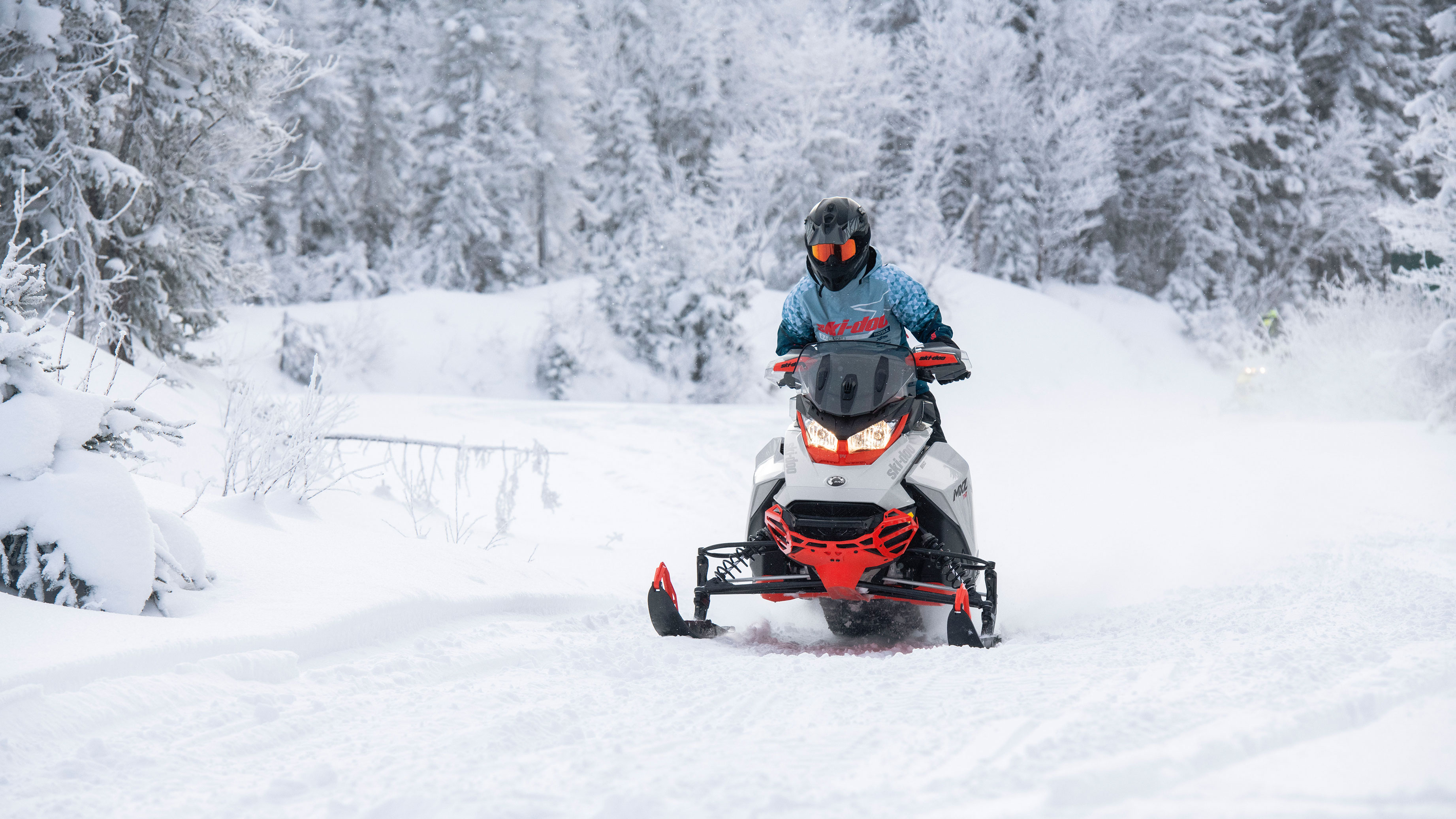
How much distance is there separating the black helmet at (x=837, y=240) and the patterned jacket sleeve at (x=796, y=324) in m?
0.18

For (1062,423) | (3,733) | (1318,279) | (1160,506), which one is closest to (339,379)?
A: (1062,423)

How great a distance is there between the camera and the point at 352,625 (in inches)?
141

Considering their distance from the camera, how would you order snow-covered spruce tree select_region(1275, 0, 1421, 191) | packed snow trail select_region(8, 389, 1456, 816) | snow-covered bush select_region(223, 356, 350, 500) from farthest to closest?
snow-covered spruce tree select_region(1275, 0, 1421, 191) → snow-covered bush select_region(223, 356, 350, 500) → packed snow trail select_region(8, 389, 1456, 816)

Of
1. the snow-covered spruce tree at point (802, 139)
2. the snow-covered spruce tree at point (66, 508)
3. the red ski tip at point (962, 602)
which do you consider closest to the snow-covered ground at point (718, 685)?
the snow-covered spruce tree at point (66, 508)

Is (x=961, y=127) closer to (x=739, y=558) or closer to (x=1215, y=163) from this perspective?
(x=1215, y=163)

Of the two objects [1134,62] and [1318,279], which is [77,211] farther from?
[1318,279]

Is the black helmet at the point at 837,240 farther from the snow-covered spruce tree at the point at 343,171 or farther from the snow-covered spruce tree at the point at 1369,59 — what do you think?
the snow-covered spruce tree at the point at 1369,59

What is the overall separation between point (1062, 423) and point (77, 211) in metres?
13.8

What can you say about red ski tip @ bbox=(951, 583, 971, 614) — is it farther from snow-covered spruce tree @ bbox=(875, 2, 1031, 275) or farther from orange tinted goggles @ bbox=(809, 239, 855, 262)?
snow-covered spruce tree @ bbox=(875, 2, 1031, 275)

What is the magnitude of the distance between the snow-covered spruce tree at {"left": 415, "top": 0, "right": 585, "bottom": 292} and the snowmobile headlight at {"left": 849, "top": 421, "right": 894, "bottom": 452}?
2661cm

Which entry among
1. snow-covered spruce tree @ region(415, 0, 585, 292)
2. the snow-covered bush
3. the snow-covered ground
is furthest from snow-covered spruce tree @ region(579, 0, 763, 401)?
the snow-covered ground

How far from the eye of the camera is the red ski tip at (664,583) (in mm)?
4207

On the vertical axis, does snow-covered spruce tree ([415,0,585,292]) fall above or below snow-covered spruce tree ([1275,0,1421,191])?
below

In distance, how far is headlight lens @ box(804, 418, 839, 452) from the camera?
4059 mm
